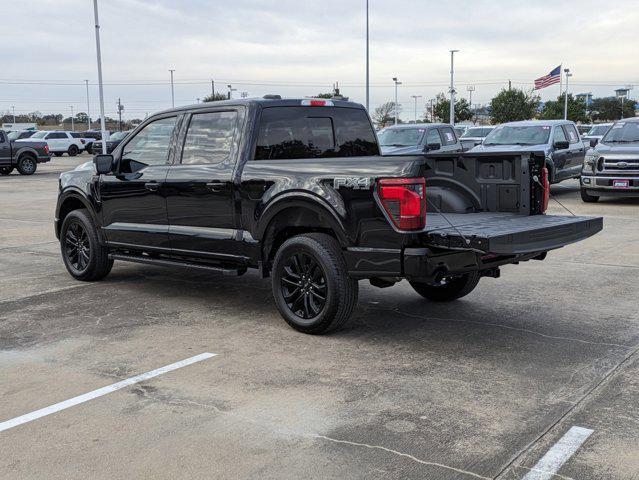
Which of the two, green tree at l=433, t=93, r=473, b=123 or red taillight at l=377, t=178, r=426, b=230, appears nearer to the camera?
red taillight at l=377, t=178, r=426, b=230

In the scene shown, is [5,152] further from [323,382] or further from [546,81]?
[546,81]

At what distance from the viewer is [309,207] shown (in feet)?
18.9

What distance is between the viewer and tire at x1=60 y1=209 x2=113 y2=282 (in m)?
7.97

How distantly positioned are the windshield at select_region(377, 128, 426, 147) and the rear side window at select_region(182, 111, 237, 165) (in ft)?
36.4

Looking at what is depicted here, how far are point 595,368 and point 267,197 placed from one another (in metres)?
2.86

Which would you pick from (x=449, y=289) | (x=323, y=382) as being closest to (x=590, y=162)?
(x=449, y=289)

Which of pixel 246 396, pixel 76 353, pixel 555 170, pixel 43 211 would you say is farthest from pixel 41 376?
pixel 555 170

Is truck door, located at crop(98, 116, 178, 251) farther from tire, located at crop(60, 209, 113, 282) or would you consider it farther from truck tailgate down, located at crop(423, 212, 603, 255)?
truck tailgate down, located at crop(423, 212, 603, 255)

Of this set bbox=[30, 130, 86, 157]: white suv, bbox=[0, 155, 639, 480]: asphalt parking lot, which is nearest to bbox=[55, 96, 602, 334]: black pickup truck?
bbox=[0, 155, 639, 480]: asphalt parking lot

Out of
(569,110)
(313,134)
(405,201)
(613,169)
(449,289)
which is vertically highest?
(569,110)

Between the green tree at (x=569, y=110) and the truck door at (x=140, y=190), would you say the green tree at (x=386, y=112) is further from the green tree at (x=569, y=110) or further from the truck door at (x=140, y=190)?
the truck door at (x=140, y=190)

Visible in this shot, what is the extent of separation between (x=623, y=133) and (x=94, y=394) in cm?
1480

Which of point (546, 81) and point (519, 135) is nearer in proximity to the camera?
point (519, 135)

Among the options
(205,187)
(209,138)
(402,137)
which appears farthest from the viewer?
(402,137)
